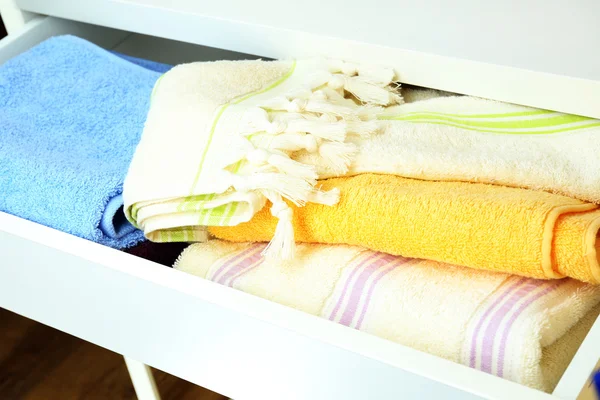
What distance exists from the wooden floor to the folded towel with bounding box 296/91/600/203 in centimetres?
59

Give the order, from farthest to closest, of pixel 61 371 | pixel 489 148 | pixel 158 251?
pixel 61 371, pixel 158 251, pixel 489 148

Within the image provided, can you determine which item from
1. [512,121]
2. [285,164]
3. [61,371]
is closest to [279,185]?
[285,164]

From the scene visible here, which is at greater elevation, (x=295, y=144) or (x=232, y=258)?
(x=295, y=144)

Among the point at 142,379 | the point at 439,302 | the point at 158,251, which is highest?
the point at 439,302

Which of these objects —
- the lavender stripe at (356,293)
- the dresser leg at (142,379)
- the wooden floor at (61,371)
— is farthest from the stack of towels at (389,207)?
the wooden floor at (61,371)

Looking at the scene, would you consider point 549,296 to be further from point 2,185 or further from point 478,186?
point 2,185

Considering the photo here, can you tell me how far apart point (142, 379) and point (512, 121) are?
47 centimetres

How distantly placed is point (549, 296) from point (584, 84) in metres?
0.19

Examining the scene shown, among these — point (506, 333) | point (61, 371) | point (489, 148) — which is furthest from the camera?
point (61, 371)

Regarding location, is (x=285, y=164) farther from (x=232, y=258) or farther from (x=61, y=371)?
(x=61, y=371)

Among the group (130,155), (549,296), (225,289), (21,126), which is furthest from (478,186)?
(21,126)

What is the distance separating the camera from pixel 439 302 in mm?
562

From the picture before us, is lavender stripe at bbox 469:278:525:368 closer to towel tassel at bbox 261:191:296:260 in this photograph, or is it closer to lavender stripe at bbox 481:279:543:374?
lavender stripe at bbox 481:279:543:374

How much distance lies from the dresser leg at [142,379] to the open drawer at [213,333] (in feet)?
0.35
